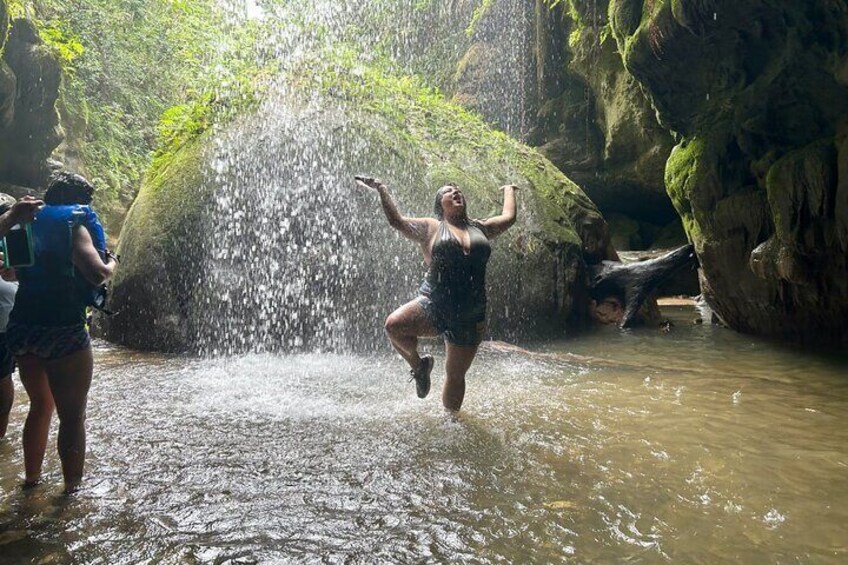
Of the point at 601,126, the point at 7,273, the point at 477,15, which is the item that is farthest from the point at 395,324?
the point at 477,15

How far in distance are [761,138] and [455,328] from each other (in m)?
5.30

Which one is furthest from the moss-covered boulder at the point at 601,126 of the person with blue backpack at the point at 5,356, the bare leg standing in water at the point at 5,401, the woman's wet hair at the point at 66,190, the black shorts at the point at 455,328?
the bare leg standing in water at the point at 5,401

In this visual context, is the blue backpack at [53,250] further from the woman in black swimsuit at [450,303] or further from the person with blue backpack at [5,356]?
the woman in black swimsuit at [450,303]

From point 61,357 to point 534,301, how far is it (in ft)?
22.4

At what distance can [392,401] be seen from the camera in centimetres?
482

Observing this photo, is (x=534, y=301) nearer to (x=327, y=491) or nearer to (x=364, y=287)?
(x=364, y=287)

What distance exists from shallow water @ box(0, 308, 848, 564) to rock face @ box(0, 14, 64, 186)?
38.8 ft

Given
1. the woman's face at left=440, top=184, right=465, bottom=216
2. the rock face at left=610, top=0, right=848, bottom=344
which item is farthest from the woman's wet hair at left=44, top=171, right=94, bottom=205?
the rock face at left=610, top=0, right=848, bottom=344

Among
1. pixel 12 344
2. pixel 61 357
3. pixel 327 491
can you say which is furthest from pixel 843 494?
pixel 12 344

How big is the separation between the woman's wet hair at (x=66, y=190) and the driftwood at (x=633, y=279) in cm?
831

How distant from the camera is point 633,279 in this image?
9586mm

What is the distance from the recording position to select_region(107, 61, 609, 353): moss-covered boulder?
746 centimetres

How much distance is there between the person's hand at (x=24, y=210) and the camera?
2652mm

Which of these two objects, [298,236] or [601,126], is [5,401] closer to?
[298,236]
